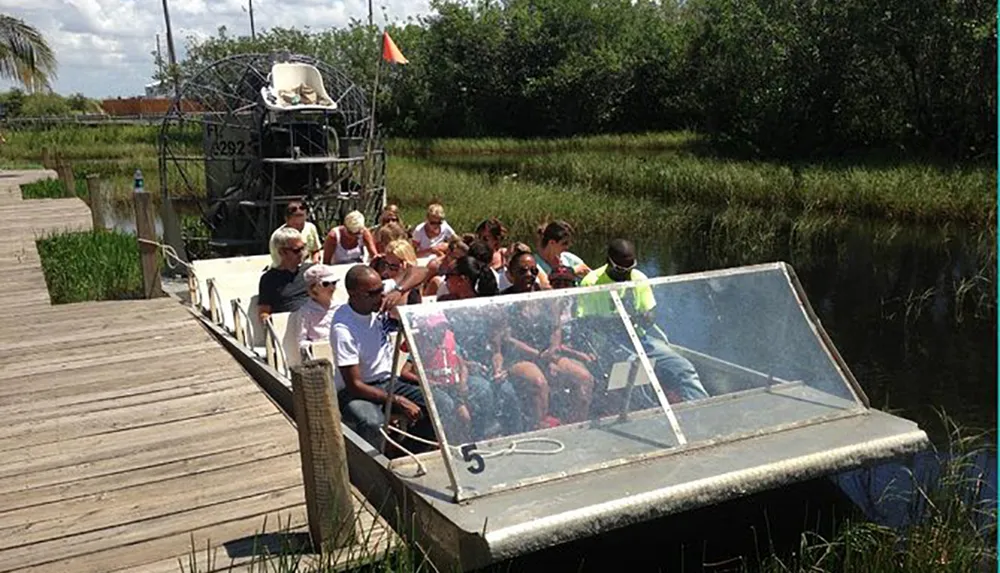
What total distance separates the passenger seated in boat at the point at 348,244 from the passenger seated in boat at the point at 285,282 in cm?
209

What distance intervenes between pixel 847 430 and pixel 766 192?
1581cm

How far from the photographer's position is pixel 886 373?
9.32m

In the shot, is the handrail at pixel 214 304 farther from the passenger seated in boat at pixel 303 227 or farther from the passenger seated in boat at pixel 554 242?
the passenger seated in boat at pixel 554 242

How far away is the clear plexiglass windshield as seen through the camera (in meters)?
4.25

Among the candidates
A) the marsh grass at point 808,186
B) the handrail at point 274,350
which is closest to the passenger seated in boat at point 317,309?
the handrail at point 274,350

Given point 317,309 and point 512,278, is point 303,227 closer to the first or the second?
point 317,309

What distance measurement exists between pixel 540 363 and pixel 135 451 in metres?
2.47

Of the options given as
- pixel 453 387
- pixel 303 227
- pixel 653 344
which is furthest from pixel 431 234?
pixel 453 387

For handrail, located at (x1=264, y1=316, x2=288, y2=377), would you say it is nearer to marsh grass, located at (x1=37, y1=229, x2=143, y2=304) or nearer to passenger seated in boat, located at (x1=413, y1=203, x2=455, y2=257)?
passenger seated in boat, located at (x1=413, y1=203, x2=455, y2=257)

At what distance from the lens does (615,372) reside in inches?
183

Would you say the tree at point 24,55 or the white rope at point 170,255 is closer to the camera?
the white rope at point 170,255

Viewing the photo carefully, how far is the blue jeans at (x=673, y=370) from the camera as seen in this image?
473cm

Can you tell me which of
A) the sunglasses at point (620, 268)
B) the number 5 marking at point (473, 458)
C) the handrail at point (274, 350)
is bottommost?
the handrail at point (274, 350)

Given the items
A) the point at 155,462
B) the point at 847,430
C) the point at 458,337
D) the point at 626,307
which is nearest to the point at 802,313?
the point at 847,430
